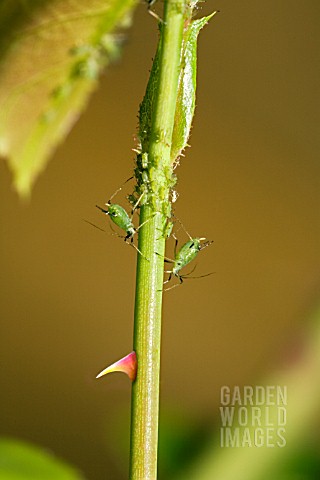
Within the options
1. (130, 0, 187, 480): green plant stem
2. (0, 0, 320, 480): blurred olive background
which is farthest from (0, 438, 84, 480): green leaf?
(0, 0, 320, 480): blurred olive background

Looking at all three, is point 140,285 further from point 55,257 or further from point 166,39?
point 55,257

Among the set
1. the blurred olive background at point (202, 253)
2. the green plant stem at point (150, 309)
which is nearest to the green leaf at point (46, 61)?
the green plant stem at point (150, 309)

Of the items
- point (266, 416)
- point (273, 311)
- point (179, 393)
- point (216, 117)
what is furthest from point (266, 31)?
point (266, 416)

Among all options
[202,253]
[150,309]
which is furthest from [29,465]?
[202,253]

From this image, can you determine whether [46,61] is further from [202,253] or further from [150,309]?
[202,253]

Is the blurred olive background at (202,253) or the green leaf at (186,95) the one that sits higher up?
the blurred olive background at (202,253)

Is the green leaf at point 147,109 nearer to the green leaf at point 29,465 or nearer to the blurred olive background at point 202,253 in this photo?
the green leaf at point 29,465
